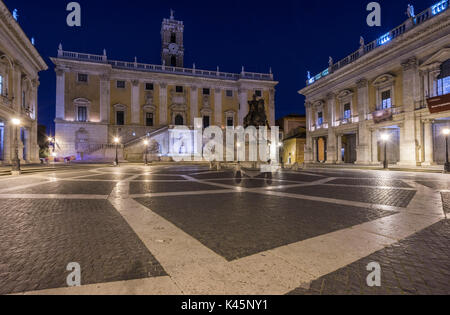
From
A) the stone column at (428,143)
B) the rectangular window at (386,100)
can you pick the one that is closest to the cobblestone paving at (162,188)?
the stone column at (428,143)

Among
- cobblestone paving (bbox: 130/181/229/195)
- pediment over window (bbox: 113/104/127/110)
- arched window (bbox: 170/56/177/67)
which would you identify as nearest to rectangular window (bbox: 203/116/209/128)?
pediment over window (bbox: 113/104/127/110)

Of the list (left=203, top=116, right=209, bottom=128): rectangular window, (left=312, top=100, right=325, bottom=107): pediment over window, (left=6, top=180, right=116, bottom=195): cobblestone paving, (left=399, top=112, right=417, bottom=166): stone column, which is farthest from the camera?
(left=203, top=116, right=209, bottom=128): rectangular window

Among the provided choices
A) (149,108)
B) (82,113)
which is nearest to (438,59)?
(149,108)

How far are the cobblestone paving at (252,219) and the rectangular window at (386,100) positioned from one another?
23.8m

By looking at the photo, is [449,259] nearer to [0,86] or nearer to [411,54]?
[411,54]

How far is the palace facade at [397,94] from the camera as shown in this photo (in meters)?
18.7

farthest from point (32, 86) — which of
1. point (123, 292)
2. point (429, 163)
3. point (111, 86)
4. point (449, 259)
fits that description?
point (429, 163)

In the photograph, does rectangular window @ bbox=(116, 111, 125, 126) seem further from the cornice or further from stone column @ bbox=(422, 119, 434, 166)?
stone column @ bbox=(422, 119, 434, 166)

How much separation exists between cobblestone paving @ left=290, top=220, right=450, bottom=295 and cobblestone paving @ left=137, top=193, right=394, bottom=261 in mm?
897

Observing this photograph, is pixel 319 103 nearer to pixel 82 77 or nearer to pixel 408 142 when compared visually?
pixel 408 142

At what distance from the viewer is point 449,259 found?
8.75 feet

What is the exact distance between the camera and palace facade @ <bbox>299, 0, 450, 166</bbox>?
61.4 ft

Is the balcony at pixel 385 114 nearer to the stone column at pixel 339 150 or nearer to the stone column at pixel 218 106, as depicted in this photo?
the stone column at pixel 339 150

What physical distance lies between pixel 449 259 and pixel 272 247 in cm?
209
